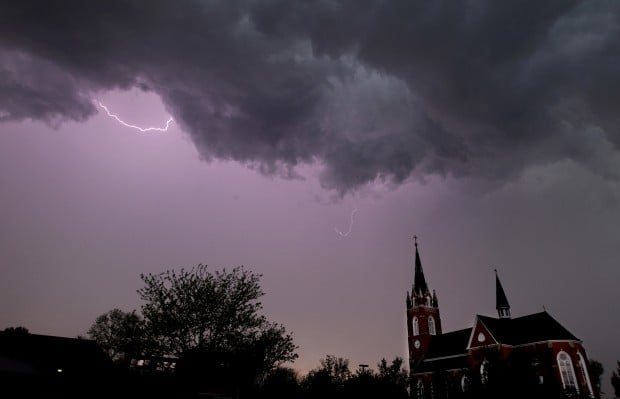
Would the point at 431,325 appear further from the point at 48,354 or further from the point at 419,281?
the point at 48,354

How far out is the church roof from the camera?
200 feet

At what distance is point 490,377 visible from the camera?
71.7 ft

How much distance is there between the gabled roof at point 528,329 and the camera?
60.5 meters

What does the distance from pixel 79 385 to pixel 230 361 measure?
47.8 ft

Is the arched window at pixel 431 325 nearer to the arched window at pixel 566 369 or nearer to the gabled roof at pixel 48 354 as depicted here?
the arched window at pixel 566 369

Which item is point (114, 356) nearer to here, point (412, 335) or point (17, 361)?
point (17, 361)

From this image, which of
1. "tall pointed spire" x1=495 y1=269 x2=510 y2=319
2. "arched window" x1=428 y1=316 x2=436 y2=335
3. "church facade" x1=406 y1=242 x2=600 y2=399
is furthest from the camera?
"arched window" x1=428 y1=316 x2=436 y2=335

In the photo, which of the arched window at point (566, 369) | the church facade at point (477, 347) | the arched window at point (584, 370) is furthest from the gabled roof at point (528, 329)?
the arched window at point (584, 370)

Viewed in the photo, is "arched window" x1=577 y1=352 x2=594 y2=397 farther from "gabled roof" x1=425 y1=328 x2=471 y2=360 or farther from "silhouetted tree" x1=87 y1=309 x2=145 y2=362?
"silhouetted tree" x1=87 y1=309 x2=145 y2=362

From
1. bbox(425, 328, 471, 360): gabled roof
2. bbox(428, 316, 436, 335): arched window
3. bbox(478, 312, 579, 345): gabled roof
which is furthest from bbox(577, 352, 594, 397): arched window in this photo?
bbox(428, 316, 436, 335): arched window

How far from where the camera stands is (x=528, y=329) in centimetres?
6475

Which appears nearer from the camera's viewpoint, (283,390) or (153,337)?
(283,390)

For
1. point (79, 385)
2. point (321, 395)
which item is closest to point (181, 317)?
point (79, 385)

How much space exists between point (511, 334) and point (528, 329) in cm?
285
